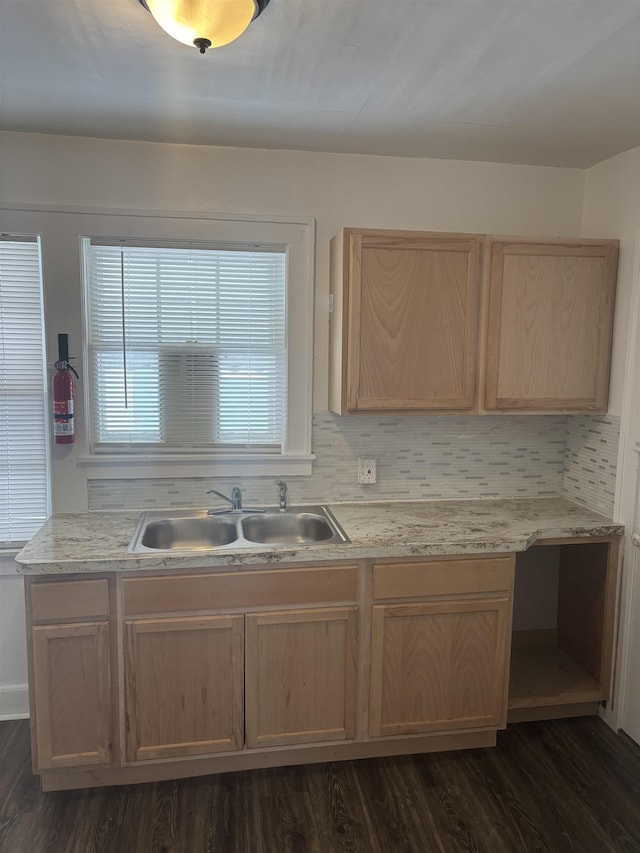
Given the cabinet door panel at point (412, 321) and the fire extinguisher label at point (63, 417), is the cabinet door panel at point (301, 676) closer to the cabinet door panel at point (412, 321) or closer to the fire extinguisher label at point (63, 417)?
the cabinet door panel at point (412, 321)

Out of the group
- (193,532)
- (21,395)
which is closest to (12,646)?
(193,532)

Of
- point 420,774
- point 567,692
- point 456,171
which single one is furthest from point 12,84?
point 567,692

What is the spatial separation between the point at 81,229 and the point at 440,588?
82.4 inches

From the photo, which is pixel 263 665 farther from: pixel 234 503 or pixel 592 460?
pixel 592 460

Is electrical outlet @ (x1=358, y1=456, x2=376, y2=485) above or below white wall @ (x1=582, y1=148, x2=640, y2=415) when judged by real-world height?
below

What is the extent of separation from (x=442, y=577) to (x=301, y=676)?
661 millimetres

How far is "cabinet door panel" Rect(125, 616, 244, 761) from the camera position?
7.00 ft

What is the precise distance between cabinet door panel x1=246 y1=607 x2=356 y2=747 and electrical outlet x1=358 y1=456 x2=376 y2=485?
0.70 m

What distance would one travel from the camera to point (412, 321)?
2.45 m

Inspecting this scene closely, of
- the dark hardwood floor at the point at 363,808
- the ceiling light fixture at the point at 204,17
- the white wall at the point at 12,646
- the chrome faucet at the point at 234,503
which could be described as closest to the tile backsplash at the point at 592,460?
the dark hardwood floor at the point at 363,808

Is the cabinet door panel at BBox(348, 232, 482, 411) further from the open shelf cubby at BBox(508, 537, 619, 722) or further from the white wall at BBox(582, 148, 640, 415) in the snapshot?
the open shelf cubby at BBox(508, 537, 619, 722)

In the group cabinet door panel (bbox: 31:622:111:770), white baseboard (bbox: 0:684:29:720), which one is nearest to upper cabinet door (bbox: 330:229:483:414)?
cabinet door panel (bbox: 31:622:111:770)

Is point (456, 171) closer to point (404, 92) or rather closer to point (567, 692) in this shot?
point (404, 92)

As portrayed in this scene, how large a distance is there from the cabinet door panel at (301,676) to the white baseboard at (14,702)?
1.11 meters
